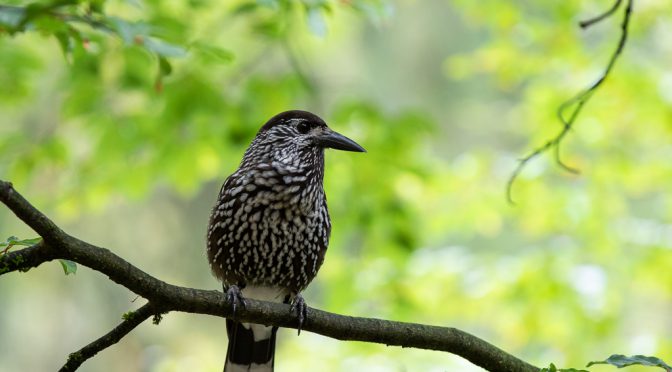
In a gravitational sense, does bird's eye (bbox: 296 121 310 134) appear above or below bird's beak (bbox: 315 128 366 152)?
above

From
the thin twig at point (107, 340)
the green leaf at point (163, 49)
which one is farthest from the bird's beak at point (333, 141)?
the thin twig at point (107, 340)

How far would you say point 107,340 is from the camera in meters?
2.60

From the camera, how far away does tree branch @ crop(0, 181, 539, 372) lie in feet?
7.77

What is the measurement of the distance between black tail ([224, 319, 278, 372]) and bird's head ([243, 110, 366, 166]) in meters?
0.91

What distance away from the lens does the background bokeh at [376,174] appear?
598cm

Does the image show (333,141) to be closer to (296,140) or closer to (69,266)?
(296,140)

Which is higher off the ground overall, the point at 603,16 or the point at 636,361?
the point at 603,16

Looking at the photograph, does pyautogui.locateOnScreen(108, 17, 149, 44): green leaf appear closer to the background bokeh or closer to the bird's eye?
the bird's eye

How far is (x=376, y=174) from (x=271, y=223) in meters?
2.47

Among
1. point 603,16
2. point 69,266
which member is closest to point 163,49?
point 69,266

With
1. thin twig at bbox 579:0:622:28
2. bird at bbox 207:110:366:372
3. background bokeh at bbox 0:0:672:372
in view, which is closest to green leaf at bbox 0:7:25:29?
bird at bbox 207:110:366:372

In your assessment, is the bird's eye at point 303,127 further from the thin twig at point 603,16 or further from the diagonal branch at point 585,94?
the thin twig at point 603,16

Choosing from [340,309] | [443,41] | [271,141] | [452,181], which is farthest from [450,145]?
[271,141]

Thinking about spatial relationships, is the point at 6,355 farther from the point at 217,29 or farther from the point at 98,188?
the point at 217,29
